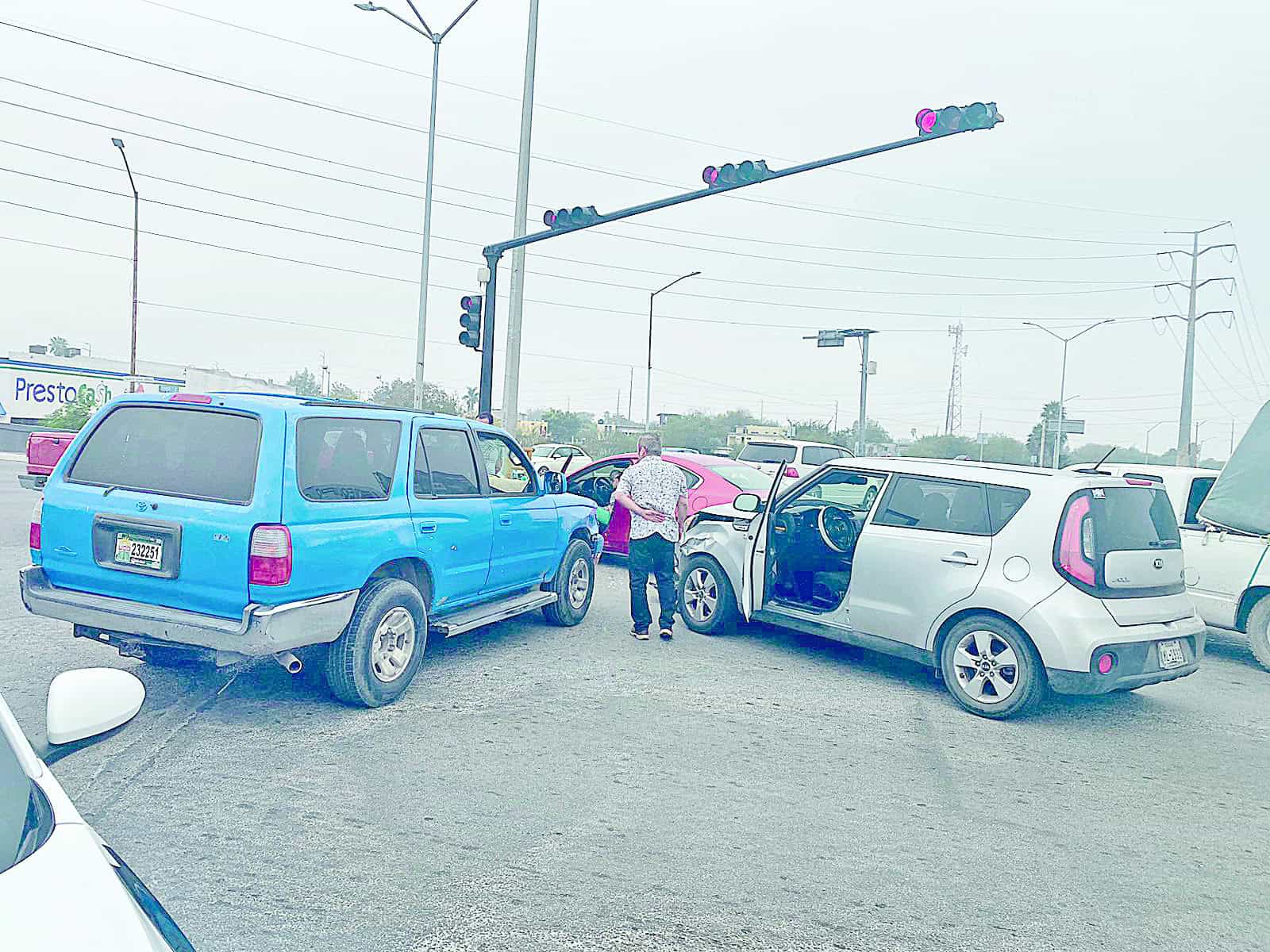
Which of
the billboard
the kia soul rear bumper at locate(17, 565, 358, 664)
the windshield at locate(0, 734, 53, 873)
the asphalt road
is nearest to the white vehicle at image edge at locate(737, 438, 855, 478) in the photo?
the asphalt road

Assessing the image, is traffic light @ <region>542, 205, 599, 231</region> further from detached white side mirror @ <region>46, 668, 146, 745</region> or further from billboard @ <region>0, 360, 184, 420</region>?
billboard @ <region>0, 360, 184, 420</region>

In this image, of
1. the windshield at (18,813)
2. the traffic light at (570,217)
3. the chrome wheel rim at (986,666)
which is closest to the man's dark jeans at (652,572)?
the chrome wheel rim at (986,666)

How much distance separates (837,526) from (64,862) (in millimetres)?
7448

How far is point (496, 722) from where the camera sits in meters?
6.16

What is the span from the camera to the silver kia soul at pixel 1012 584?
6.57 m

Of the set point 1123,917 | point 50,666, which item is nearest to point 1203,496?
point 1123,917

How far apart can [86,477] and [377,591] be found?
1.80 meters

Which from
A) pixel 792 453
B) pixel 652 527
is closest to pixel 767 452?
pixel 792 453

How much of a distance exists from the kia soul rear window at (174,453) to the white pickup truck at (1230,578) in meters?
6.54

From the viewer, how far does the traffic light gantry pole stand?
468 inches

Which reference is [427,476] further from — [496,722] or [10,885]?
[10,885]

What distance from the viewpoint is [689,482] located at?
39.8 ft

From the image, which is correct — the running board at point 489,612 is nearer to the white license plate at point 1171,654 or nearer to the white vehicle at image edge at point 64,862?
the white vehicle at image edge at point 64,862

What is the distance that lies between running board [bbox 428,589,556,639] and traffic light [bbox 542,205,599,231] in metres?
8.76
